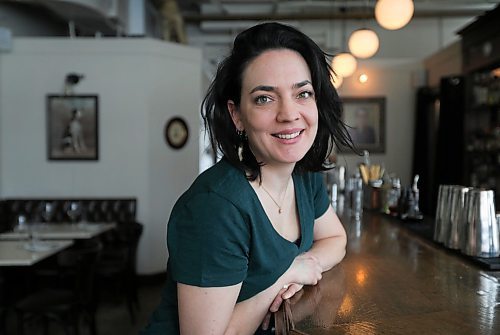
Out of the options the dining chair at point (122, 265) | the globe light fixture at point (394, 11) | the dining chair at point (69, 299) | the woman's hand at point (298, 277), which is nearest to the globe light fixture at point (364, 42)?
the globe light fixture at point (394, 11)

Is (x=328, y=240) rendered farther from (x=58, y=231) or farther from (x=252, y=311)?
(x=58, y=231)

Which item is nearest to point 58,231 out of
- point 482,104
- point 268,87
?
point 268,87

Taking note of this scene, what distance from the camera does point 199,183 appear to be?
125cm

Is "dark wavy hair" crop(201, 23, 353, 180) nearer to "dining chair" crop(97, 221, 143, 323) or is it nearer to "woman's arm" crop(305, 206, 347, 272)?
"woman's arm" crop(305, 206, 347, 272)

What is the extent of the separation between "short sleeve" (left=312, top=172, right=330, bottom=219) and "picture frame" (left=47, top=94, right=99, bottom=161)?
204 inches

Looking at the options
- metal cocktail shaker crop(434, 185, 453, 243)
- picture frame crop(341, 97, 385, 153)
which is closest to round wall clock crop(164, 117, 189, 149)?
picture frame crop(341, 97, 385, 153)

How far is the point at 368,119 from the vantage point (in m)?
8.62

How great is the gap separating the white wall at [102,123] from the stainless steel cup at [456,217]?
4.83 metres

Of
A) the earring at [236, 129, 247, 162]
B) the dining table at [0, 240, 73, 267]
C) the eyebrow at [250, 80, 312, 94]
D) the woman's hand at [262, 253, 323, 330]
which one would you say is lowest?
the dining table at [0, 240, 73, 267]

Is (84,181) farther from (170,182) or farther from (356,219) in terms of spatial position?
(356,219)

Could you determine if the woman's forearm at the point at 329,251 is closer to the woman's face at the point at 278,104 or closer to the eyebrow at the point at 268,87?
the woman's face at the point at 278,104

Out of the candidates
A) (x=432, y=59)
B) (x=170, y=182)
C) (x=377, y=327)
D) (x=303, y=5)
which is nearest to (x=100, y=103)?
(x=170, y=182)

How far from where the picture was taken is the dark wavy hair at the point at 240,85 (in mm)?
1320

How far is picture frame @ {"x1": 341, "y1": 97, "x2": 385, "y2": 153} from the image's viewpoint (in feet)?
28.1
